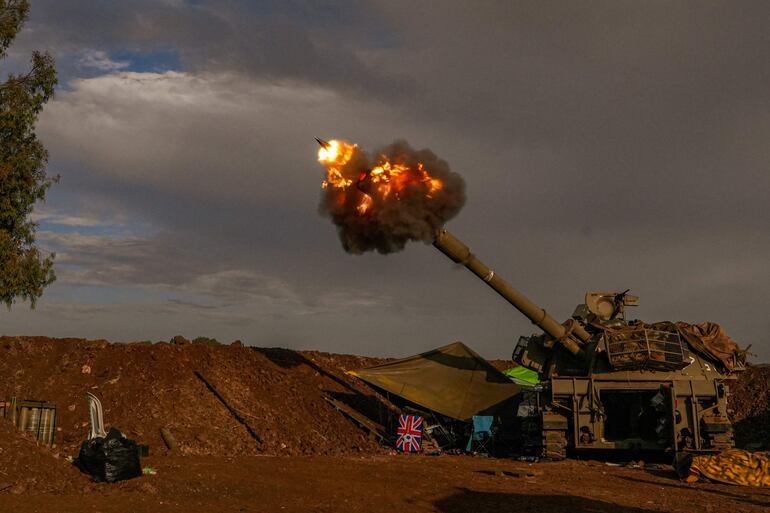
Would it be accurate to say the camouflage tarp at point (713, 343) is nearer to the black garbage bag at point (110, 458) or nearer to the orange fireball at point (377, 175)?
the orange fireball at point (377, 175)

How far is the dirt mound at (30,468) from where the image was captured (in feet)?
40.7

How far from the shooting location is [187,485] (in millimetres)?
13484

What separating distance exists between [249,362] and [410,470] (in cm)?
948

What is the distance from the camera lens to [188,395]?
70.4 ft

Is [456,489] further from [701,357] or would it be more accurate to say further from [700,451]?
[701,357]

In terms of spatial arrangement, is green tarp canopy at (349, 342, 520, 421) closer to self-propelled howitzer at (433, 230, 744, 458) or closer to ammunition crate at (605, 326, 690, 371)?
self-propelled howitzer at (433, 230, 744, 458)

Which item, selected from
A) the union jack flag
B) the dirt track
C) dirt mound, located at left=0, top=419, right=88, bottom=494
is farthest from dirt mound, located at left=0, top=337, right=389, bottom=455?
dirt mound, located at left=0, top=419, right=88, bottom=494

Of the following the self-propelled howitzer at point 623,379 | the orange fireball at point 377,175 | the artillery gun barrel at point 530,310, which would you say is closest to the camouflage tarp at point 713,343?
the self-propelled howitzer at point 623,379

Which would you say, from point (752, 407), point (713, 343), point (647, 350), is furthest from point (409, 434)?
point (752, 407)

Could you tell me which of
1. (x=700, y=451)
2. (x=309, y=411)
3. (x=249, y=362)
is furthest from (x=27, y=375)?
(x=700, y=451)

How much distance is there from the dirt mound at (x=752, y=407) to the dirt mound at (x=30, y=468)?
22489mm

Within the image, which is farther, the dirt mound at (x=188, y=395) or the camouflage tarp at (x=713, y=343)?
the camouflage tarp at (x=713, y=343)

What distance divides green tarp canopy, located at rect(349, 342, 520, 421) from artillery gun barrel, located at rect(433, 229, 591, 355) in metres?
3.23

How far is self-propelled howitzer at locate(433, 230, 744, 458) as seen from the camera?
20.1m
